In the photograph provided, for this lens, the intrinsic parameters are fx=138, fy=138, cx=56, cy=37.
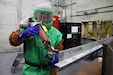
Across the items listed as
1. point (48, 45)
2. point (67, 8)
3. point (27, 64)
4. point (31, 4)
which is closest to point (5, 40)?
point (31, 4)

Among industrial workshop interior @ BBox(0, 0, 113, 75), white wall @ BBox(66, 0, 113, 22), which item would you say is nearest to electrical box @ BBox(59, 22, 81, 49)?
industrial workshop interior @ BBox(0, 0, 113, 75)

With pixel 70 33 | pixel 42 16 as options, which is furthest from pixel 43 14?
pixel 70 33

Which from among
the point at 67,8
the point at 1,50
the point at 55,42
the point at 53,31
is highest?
the point at 67,8

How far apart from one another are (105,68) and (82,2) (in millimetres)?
4983

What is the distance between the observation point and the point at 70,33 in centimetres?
444

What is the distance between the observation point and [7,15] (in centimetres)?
554

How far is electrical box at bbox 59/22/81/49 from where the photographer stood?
437cm

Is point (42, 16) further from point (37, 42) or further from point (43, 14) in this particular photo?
point (37, 42)

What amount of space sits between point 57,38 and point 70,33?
10.4ft

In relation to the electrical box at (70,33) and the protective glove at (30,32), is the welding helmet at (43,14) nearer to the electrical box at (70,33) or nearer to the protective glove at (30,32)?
the protective glove at (30,32)

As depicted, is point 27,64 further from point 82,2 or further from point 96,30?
point 82,2

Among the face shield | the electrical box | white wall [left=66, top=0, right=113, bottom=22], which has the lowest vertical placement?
the electrical box

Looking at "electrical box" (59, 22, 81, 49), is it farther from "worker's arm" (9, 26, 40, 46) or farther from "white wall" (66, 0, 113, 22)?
"worker's arm" (9, 26, 40, 46)

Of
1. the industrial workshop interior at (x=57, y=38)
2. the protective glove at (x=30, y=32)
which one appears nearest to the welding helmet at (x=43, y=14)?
the industrial workshop interior at (x=57, y=38)
